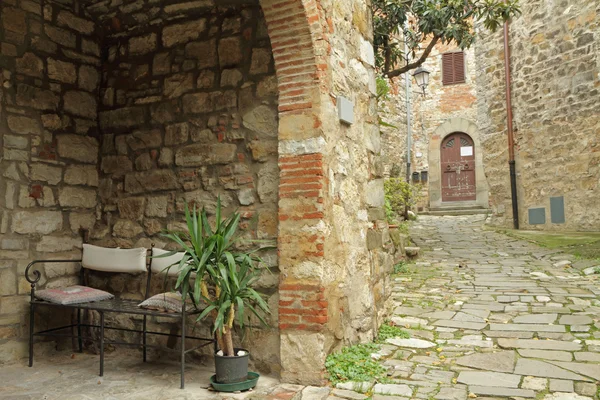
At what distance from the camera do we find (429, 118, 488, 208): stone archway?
14.9 m

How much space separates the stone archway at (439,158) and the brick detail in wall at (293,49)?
12.6 meters

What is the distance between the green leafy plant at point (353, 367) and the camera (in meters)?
3.06

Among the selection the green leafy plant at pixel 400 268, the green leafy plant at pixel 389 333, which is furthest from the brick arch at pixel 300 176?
the green leafy plant at pixel 400 268

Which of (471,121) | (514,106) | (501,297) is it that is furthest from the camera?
(471,121)

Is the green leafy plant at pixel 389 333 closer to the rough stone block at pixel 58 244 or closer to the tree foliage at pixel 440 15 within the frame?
the rough stone block at pixel 58 244

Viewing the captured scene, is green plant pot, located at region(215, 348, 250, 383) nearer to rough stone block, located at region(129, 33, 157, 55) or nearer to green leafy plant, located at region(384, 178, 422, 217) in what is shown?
rough stone block, located at region(129, 33, 157, 55)

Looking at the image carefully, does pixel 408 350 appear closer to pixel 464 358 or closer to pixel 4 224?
pixel 464 358

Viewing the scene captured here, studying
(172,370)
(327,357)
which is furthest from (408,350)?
(172,370)

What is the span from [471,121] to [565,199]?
7.23 meters

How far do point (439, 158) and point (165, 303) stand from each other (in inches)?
535

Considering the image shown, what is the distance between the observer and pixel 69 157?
4.18 meters

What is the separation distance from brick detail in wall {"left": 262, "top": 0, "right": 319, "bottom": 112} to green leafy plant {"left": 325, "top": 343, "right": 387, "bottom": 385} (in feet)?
5.42

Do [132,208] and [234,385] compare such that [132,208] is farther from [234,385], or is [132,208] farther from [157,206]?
[234,385]

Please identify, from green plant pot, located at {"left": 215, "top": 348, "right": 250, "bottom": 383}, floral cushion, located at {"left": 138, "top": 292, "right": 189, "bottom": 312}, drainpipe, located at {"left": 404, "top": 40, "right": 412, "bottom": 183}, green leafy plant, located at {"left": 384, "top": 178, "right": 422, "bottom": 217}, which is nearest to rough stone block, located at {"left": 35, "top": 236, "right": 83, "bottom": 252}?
floral cushion, located at {"left": 138, "top": 292, "right": 189, "bottom": 312}
